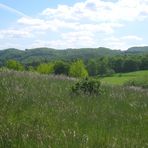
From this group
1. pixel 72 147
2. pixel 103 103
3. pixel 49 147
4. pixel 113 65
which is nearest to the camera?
pixel 49 147

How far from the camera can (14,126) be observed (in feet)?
24.4

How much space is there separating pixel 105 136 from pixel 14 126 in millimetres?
1639

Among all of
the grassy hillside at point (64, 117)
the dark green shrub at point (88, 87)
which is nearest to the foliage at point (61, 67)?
the dark green shrub at point (88, 87)

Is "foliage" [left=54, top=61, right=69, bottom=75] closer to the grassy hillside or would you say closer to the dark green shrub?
the dark green shrub

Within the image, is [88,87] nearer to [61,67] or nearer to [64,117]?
[64,117]

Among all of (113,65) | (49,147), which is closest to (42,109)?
(49,147)

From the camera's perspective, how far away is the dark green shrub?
43.9 ft

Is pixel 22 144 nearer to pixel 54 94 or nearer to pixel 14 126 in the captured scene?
pixel 14 126

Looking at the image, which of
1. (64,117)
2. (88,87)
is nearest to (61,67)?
(88,87)

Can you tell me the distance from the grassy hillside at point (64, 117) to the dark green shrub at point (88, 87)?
30 cm

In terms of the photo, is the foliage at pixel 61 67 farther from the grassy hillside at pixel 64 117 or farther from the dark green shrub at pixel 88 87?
the grassy hillside at pixel 64 117

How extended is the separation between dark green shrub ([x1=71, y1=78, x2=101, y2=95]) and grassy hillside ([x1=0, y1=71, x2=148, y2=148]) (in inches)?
11.9

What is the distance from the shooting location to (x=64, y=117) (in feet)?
29.7

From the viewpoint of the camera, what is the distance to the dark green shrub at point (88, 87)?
527 inches
